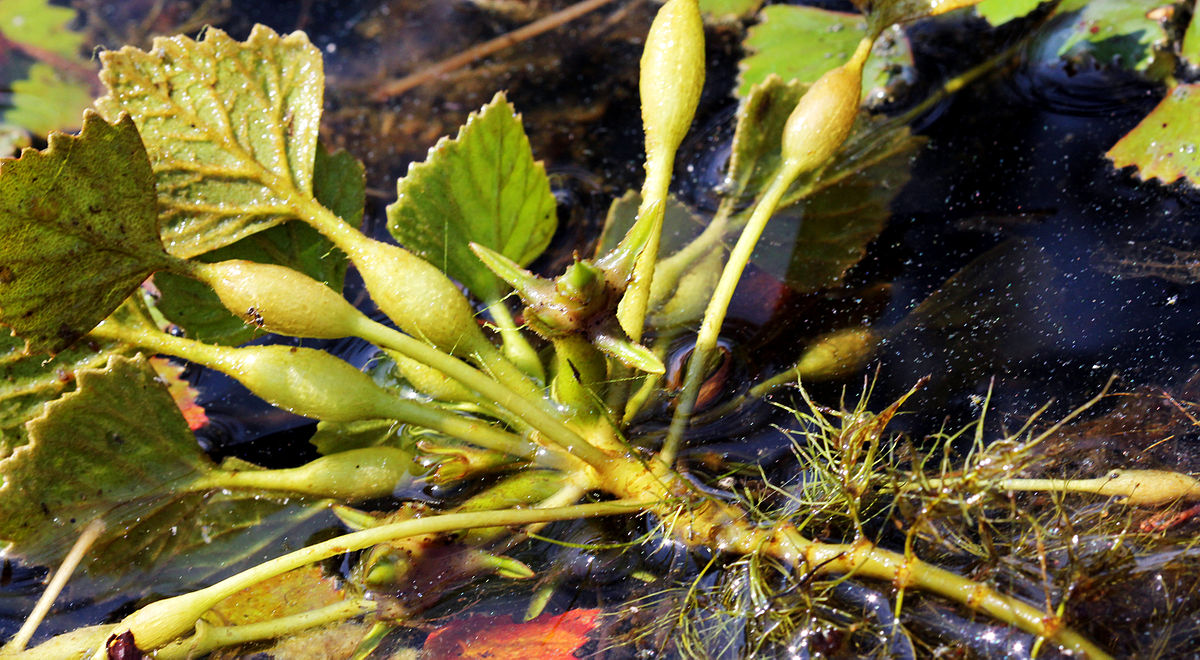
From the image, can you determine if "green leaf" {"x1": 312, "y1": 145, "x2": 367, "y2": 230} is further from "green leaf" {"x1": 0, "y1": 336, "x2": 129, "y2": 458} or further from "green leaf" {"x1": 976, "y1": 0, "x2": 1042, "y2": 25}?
"green leaf" {"x1": 976, "y1": 0, "x2": 1042, "y2": 25}

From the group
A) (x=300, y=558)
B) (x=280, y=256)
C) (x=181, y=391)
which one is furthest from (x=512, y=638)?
(x=181, y=391)

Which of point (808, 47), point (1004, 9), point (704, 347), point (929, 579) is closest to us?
point (929, 579)

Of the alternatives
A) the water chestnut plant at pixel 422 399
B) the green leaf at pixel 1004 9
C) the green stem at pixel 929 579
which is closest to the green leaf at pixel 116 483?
the water chestnut plant at pixel 422 399

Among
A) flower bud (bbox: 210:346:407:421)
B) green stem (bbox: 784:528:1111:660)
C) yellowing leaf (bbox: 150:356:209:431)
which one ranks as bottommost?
green stem (bbox: 784:528:1111:660)

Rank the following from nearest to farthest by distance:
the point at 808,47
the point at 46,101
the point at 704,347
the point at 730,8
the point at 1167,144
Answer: the point at 704,347 → the point at 1167,144 → the point at 808,47 → the point at 730,8 → the point at 46,101

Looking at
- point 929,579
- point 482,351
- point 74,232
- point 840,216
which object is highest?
point 74,232

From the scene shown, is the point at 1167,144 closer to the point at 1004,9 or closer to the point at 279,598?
the point at 1004,9

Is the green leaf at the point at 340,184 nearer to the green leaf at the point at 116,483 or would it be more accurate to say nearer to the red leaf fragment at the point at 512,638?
the green leaf at the point at 116,483

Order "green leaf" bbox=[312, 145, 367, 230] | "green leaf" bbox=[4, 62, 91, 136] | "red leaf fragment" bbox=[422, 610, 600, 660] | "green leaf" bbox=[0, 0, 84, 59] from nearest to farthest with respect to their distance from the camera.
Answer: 1. "red leaf fragment" bbox=[422, 610, 600, 660]
2. "green leaf" bbox=[312, 145, 367, 230]
3. "green leaf" bbox=[4, 62, 91, 136]
4. "green leaf" bbox=[0, 0, 84, 59]

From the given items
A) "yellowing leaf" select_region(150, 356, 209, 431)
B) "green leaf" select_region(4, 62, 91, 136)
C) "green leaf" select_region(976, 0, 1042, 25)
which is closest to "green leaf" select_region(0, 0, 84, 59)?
"green leaf" select_region(4, 62, 91, 136)
